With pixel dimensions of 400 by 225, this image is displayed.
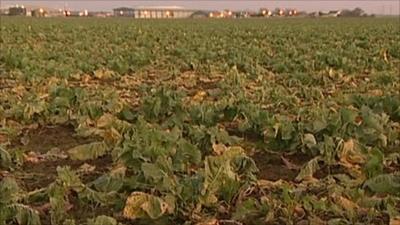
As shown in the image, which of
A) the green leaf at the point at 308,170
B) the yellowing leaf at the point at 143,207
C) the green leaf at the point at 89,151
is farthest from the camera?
the green leaf at the point at 89,151

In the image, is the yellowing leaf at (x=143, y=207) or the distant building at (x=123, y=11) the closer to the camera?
the yellowing leaf at (x=143, y=207)

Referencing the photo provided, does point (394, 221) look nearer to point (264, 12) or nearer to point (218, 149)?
point (218, 149)

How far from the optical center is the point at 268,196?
14.5 ft

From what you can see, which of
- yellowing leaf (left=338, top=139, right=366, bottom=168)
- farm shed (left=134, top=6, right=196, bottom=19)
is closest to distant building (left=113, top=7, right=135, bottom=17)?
farm shed (left=134, top=6, right=196, bottom=19)

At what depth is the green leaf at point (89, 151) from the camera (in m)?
Answer: 5.50

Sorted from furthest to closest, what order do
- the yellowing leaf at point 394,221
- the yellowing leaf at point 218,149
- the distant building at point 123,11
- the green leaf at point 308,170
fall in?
the distant building at point 123,11 < the yellowing leaf at point 218,149 < the green leaf at point 308,170 < the yellowing leaf at point 394,221

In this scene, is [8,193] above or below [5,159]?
above

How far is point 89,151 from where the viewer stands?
554 centimetres

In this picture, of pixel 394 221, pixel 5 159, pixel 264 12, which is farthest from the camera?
pixel 264 12

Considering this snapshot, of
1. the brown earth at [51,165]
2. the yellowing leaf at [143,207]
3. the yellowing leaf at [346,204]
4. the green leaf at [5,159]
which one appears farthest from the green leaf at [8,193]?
the yellowing leaf at [346,204]

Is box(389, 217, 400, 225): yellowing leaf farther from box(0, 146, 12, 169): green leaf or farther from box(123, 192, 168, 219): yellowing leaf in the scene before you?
box(0, 146, 12, 169): green leaf

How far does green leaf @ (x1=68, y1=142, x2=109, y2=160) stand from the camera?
18.0ft

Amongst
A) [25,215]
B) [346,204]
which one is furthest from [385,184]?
[25,215]

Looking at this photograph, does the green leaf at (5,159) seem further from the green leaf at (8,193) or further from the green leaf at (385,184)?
the green leaf at (385,184)
